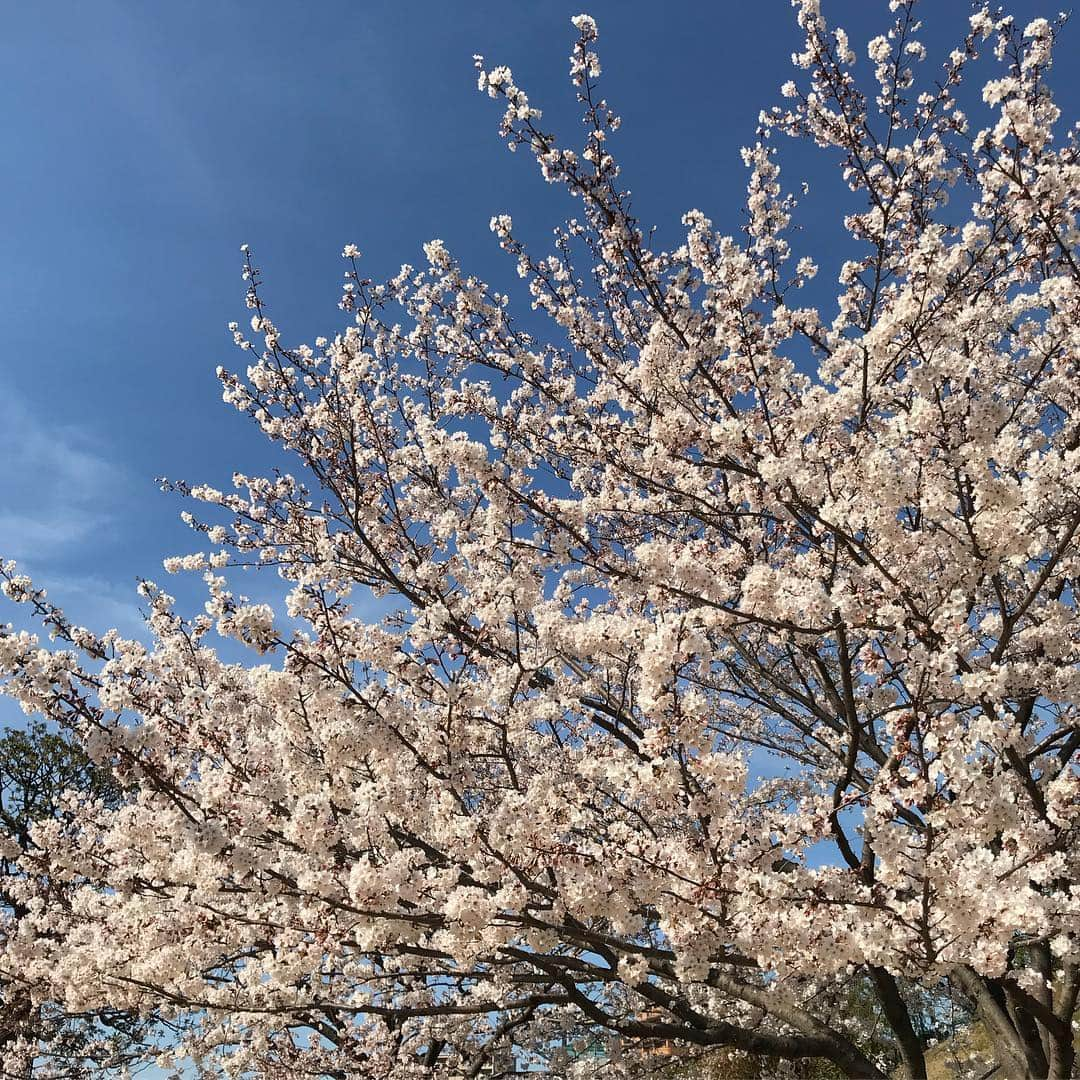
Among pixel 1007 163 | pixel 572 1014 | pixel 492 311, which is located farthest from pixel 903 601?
pixel 572 1014

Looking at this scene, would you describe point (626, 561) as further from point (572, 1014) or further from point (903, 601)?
point (572, 1014)

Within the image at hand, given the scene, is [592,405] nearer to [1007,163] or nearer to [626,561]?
[626,561]

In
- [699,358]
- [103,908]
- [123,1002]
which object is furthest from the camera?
[103,908]

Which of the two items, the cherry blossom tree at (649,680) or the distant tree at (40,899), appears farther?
the distant tree at (40,899)

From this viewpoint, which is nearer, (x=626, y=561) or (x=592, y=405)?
(x=626, y=561)

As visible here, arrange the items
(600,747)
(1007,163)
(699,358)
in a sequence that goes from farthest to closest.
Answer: (600,747) → (699,358) → (1007,163)

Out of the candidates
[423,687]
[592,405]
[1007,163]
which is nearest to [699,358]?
[592,405]

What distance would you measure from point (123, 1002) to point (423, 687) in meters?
3.36

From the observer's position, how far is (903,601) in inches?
199

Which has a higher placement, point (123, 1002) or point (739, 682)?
point (739, 682)

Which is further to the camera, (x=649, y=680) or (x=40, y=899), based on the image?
(x=40, y=899)

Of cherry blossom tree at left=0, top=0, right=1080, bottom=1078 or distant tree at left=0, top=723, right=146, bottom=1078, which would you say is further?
distant tree at left=0, top=723, right=146, bottom=1078

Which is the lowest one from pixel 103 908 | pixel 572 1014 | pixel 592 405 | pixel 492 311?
pixel 572 1014

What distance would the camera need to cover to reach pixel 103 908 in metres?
7.42
